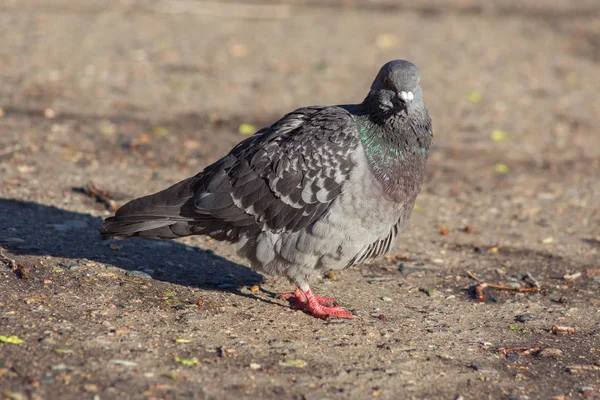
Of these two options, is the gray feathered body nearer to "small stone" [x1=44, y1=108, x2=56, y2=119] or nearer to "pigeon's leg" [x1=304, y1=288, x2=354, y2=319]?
"pigeon's leg" [x1=304, y1=288, x2=354, y2=319]

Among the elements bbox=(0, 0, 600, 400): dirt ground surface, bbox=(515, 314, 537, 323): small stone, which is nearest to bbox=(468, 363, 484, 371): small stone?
bbox=(0, 0, 600, 400): dirt ground surface

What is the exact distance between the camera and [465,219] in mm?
8227

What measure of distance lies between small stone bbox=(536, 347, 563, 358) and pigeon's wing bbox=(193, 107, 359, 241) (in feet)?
5.46

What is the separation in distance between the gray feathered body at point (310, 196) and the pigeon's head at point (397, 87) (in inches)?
3.4

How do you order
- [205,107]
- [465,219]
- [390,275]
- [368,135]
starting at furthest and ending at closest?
[205,107], [465,219], [390,275], [368,135]

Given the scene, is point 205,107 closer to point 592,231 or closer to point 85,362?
point 592,231

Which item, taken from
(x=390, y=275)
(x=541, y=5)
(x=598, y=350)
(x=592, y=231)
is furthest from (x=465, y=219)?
(x=541, y=5)

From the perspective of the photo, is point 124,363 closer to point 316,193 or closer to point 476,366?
point 316,193

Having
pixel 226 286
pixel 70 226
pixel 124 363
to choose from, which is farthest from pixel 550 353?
pixel 70 226

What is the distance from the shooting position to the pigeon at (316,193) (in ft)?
18.1

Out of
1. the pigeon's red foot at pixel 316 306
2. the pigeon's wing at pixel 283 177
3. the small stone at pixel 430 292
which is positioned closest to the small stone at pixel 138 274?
the pigeon's wing at pixel 283 177

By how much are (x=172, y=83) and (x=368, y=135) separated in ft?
21.1

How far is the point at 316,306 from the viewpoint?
228 inches

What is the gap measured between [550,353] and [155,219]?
2.78 meters
